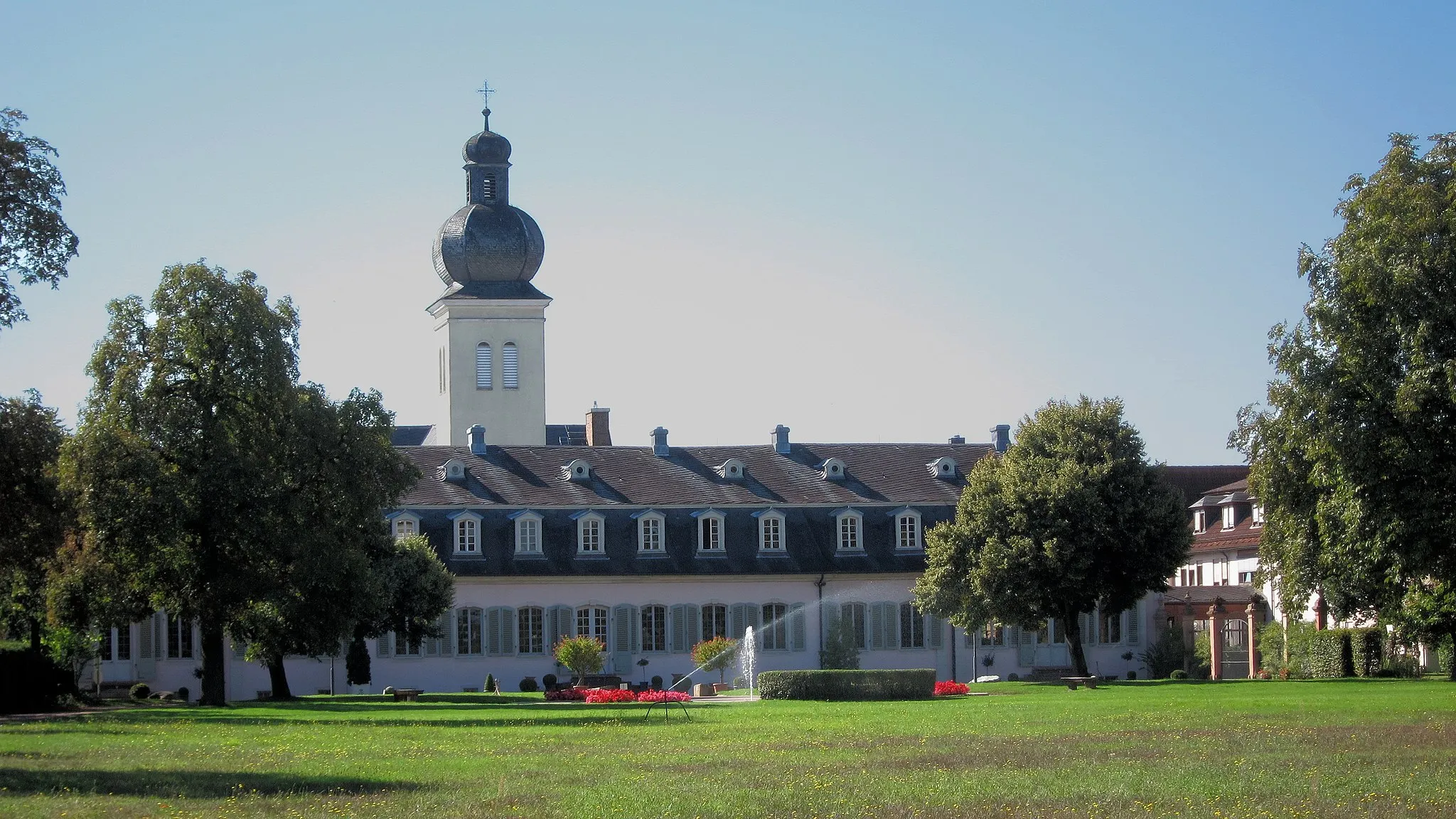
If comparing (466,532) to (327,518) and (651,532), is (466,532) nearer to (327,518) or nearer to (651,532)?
(651,532)

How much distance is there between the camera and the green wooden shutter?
195 feet

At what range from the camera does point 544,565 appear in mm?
59938

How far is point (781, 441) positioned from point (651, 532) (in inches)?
A: 281

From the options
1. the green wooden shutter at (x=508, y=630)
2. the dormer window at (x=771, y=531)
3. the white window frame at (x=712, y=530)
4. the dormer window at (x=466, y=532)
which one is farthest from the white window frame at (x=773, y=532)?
the dormer window at (x=466, y=532)

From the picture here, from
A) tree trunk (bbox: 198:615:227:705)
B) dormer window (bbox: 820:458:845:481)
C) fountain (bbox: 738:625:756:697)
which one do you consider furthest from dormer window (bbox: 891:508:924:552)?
tree trunk (bbox: 198:615:227:705)

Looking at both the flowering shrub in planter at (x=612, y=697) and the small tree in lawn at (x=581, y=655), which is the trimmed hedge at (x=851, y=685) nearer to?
the flowering shrub in planter at (x=612, y=697)

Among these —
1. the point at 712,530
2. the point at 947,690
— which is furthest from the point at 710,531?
the point at 947,690

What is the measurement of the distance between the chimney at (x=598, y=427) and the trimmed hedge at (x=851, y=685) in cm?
3432

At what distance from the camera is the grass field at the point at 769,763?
1788 cm

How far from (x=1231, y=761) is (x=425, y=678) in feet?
132

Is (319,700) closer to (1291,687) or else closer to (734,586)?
(734,586)

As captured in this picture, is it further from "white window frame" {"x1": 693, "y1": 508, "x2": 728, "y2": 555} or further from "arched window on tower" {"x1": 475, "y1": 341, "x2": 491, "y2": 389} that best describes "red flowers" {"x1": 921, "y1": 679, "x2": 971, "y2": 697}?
"arched window on tower" {"x1": 475, "y1": 341, "x2": 491, "y2": 389}

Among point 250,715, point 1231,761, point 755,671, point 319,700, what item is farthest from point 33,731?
point 755,671

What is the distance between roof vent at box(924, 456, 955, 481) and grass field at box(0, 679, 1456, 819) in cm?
3042
